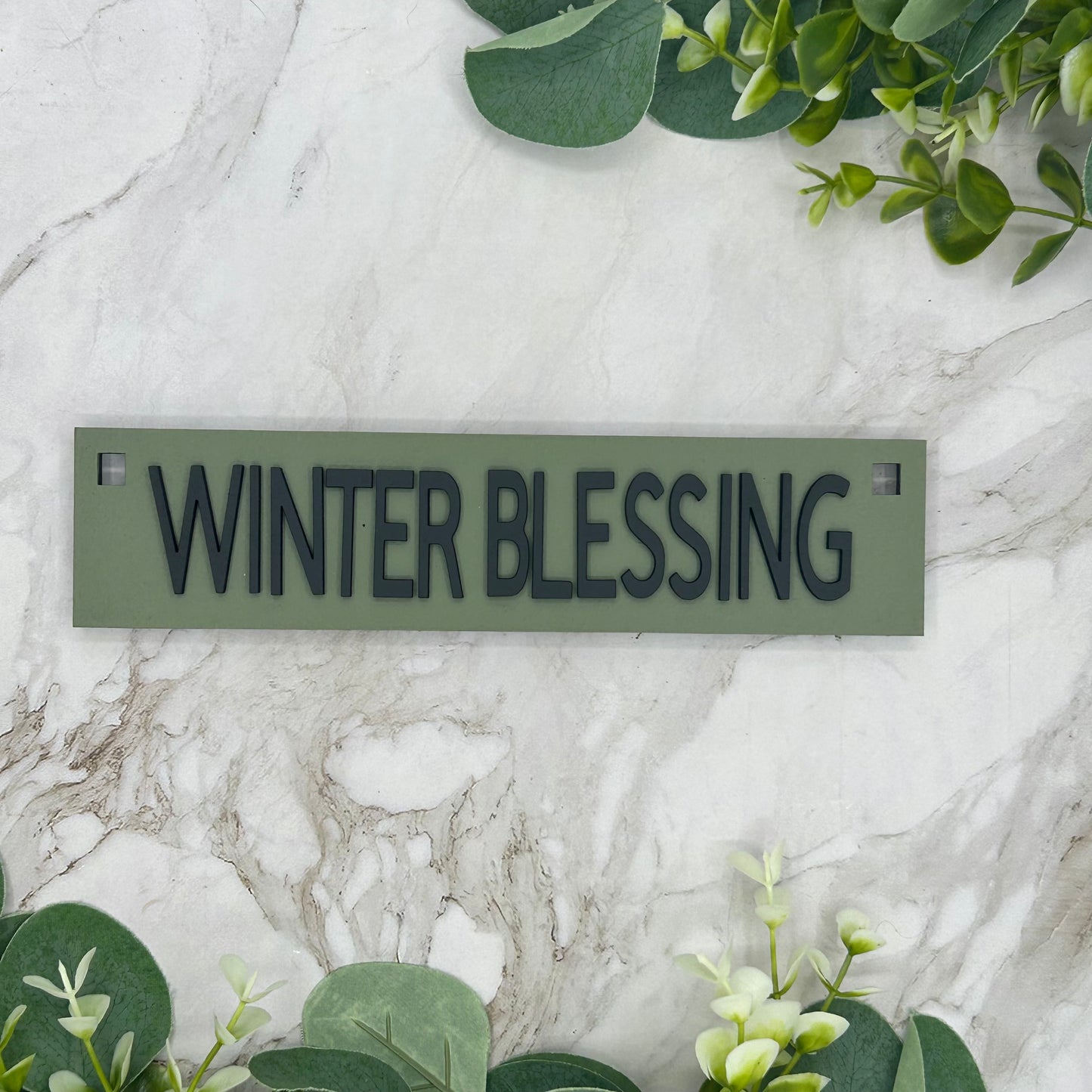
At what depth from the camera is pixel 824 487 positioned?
554mm

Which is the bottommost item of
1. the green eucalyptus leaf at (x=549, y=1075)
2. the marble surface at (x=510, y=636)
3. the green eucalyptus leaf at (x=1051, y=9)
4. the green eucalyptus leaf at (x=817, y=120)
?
the green eucalyptus leaf at (x=549, y=1075)

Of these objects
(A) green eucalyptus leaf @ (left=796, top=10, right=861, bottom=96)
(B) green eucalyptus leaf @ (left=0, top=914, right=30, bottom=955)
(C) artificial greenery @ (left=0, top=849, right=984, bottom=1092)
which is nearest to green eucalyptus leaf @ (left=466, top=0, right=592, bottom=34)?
(A) green eucalyptus leaf @ (left=796, top=10, right=861, bottom=96)

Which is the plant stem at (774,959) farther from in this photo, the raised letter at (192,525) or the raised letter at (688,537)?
the raised letter at (192,525)

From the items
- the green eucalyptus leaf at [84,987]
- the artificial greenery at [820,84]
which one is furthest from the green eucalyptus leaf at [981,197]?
the green eucalyptus leaf at [84,987]

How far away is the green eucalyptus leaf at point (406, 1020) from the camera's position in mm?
548

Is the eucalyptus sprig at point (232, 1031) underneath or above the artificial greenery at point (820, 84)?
underneath

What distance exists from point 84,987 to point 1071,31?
0.79 metres

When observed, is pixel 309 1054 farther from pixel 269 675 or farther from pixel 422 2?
pixel 422 2

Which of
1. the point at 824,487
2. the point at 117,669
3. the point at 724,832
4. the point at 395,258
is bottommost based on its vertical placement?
the point at 724,832

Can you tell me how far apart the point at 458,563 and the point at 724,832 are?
24cm

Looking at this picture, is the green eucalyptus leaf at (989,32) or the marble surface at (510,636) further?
the marble surface at (510,636)

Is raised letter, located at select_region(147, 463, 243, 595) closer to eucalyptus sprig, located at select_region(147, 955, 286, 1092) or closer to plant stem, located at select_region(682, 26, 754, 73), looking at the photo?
eucalyptus sprig, located at select_region(147, 955, 286, 1092)

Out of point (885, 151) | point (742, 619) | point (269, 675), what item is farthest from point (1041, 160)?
point (269, 675)

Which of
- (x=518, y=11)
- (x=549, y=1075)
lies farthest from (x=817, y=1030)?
(x=518, y=11)
